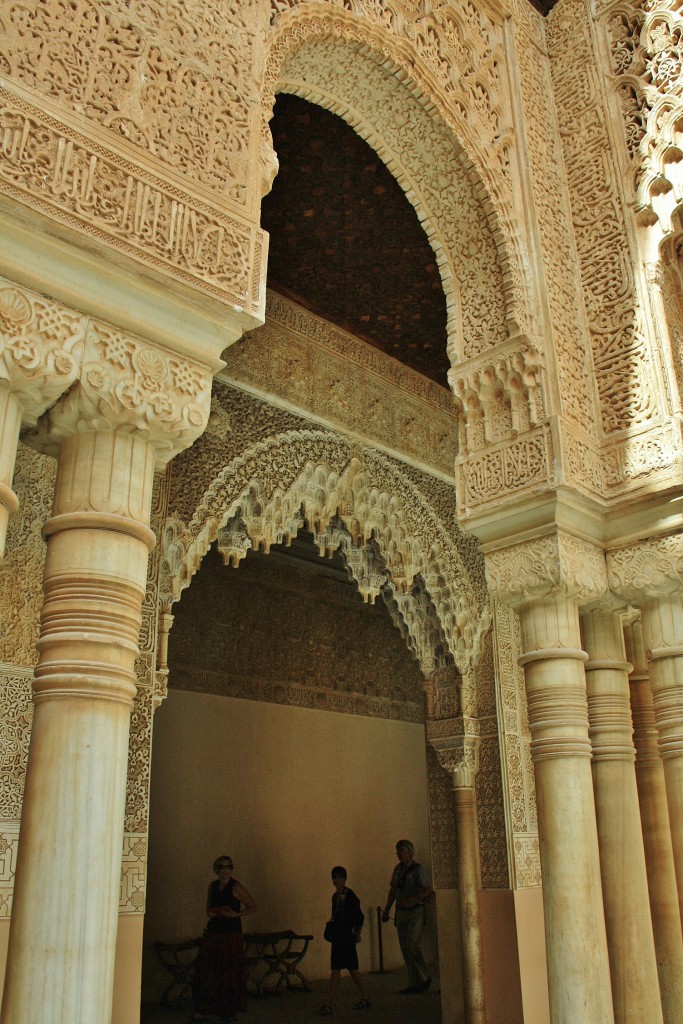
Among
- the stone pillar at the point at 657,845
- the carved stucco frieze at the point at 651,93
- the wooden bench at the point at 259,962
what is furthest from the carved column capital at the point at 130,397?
the wooden bench at the point at 259,962

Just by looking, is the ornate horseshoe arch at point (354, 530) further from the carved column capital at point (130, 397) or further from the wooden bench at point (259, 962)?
the wooden bench at point (259, 962)

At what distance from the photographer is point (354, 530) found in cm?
650

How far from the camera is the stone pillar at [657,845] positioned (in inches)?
167

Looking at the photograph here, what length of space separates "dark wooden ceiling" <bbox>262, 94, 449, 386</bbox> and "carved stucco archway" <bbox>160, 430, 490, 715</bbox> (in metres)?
0.98

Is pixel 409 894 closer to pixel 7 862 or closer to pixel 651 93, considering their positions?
pixel 7 862

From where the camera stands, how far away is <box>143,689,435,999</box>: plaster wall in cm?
820

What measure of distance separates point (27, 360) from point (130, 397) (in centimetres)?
29

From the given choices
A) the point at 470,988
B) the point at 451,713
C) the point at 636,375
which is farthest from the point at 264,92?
the point at 470,988

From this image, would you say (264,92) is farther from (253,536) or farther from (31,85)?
(253,536)

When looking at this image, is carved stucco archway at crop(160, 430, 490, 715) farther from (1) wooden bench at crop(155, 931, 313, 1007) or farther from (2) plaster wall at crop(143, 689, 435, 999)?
(1) wooden bench at crop(155, 931, 313, 1007)

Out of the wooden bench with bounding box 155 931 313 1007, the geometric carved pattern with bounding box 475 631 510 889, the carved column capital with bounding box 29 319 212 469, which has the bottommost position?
the wooden bench with bounding box 155 931 313 1007

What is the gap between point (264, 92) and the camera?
3.08m

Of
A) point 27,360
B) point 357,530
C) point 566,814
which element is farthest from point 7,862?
point 357,530

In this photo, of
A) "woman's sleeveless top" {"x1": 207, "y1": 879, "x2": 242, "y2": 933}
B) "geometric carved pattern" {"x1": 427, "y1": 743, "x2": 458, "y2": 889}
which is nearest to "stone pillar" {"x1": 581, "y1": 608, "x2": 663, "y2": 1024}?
"geometric carved pattern" {"x1": 427, "y1": 743, "x2": 458, "y2": 889}
